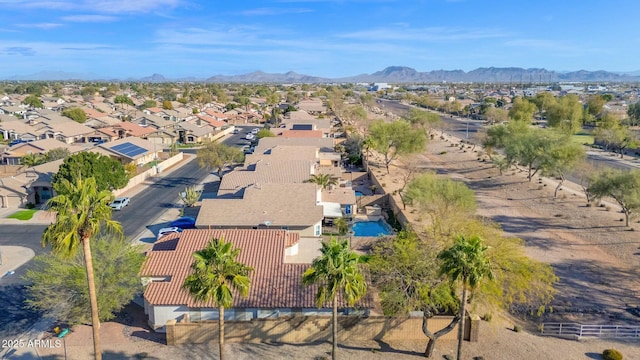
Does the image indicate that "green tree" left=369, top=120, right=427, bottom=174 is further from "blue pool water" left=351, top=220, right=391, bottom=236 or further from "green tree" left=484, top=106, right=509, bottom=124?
"green tree" left=484, top=106, right=509, bottom=124

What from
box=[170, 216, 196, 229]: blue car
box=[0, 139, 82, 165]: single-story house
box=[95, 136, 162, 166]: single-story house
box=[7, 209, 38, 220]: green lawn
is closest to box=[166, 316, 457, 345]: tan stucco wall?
box=[170, 216, 196, 229]: blue car

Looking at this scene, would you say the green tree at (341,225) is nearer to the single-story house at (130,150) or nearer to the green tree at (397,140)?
the green tree at (397,140)

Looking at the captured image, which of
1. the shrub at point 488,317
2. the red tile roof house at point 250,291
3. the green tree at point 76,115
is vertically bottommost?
the shrub at point 488,317

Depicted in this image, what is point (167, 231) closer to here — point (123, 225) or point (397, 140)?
point (123, 225)

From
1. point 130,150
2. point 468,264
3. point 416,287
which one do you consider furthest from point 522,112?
point 468,264

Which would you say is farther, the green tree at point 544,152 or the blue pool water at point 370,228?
the green tree at point 544,152

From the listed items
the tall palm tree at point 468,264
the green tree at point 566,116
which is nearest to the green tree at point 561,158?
the tall palm tree at point 468,264
